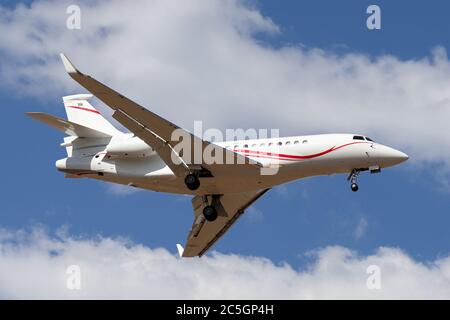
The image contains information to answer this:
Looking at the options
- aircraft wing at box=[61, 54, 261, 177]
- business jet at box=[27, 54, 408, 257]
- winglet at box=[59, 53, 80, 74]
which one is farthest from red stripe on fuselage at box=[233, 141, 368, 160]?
winglet at box=[59, 53, 80, 74]

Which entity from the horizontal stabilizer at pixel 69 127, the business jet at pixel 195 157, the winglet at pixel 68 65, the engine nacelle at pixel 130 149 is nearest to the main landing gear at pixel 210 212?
the business jet at pixel 195 157

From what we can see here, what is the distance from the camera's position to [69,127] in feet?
135

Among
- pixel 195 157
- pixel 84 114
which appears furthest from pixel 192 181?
pixel 84 114

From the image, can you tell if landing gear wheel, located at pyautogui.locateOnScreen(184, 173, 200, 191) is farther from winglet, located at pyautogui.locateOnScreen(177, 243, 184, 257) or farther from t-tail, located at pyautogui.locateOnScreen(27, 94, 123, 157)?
winglet, located at pyautogui.locateOnScreen(177, 243, 184, 257)

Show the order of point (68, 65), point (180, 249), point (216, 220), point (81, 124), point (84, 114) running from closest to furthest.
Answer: point (68, 65) < point (81, 124) < point (84, 114) < point (216, 220) < point (180, 249)

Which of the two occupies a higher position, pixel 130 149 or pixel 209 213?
pixel 130 149

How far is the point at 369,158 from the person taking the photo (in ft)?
128

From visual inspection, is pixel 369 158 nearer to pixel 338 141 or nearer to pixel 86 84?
pixel 338 141

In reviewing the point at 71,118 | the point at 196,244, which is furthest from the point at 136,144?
the point at 196,244

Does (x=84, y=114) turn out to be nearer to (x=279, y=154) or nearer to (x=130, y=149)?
(x=130, y=149)

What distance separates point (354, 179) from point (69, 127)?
1253 centimetres

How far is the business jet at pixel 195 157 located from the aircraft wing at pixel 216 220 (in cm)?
96

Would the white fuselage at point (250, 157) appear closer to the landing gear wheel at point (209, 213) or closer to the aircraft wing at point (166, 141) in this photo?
the aircraft wing at point (166, 141)

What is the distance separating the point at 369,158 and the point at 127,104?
10204 mm
